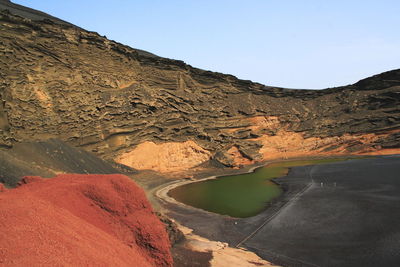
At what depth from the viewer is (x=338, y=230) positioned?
→ 1406 cm

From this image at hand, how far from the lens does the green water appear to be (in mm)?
21594

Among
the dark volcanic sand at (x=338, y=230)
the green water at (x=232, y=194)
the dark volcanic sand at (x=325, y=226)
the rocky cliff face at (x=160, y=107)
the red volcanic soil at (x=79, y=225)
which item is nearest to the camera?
the red volcanic soil at (x=79, y=225)

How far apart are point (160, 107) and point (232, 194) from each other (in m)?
19.0

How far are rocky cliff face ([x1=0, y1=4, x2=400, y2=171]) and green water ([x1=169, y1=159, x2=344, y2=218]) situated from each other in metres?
7.58

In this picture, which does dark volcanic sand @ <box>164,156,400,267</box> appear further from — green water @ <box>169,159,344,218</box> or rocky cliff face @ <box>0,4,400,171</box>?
rocky cliff face @ <box>0,4,400,171</box>

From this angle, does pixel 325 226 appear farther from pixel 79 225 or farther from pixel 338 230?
pixel 79 225

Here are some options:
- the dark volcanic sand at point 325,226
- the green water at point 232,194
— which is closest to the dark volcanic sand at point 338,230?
the dark volcanic sand at point 325,226

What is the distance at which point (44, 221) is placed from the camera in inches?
234

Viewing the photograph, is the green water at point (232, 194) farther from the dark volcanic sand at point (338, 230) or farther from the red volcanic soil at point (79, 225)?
the red volcanic soil at point (79, 225)

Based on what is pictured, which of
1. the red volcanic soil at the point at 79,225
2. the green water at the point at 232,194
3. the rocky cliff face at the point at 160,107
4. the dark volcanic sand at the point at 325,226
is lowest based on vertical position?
the green water at the point at 232,194

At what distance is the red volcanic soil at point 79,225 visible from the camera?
16.4 ft

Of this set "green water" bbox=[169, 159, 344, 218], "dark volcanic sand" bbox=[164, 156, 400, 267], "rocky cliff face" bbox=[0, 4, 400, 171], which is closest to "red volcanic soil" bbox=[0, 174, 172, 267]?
"dark volcanic sand" bbox=[164, 156, 400, 267]

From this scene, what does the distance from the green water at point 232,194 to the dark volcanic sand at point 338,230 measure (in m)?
3.47

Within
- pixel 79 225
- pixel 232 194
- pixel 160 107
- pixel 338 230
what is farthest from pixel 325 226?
pixel 160 107
